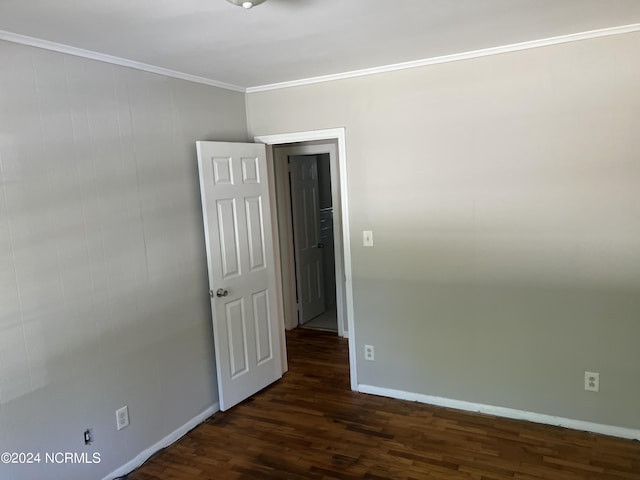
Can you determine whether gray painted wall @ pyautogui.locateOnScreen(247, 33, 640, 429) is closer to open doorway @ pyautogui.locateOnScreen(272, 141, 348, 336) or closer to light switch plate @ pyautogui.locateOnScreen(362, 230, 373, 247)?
light switch plate @ pyautogui.locateOnScreen(362, 230, 373, 247)

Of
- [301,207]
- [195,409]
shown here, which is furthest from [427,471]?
[301,207]

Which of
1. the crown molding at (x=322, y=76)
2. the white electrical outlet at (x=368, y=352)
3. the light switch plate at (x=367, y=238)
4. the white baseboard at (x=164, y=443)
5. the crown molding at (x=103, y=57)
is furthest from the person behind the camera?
the white electrical outlet at (x=368, y=352)

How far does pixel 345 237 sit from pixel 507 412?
5.47 ft

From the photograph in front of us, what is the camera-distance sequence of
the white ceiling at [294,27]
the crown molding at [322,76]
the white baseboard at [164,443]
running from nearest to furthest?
1. the white ceiling at [294,27]
2. the crown molding at [322,76]
3. the white baseboard at [164,443]

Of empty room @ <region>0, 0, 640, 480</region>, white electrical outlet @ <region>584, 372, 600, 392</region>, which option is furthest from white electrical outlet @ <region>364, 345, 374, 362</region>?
white electrical outlet @ <region>584, 372, 600, 392</region>

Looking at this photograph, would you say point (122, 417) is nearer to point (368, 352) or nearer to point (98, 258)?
point (98, 258)

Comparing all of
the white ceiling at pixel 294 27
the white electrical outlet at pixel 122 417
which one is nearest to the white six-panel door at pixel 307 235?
the white ceiling at pixel 294 27

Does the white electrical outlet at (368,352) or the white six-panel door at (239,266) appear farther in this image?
the white electrical outlet at (368,352)

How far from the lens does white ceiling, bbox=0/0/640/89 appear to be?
1974 millimetres

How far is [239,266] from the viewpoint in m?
3.58

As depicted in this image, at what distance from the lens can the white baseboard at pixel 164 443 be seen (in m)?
2.78

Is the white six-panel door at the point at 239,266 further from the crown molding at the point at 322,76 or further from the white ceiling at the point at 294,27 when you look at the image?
the white ceiling at the point at 294,27

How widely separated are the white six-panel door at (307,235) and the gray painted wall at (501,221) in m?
1.64

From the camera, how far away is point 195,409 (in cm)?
336
